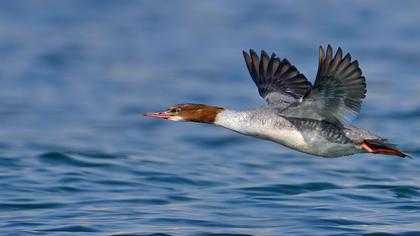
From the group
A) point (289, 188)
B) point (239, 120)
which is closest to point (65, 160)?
point (289, 188)

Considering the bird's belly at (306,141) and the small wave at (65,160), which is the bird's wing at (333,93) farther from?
the small wave at (65,160)

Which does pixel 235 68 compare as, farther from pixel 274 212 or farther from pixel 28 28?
pixel 274 212

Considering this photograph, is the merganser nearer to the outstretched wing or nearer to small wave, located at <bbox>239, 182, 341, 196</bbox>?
the outstretched wing

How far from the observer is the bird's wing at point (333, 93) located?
31.4 ft

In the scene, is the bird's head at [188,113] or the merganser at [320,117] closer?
the merganser at [320,117]

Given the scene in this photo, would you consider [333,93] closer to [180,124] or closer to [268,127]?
[268,127]

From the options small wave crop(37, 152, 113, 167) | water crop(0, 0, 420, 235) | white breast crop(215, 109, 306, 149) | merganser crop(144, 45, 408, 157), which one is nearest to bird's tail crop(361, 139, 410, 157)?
merganser crop(144, 45, 408, 157)

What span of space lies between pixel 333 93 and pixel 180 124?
21.0 feet

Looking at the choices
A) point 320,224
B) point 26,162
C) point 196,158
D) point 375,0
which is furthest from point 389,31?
point 320,224

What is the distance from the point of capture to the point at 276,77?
11562 millimetres

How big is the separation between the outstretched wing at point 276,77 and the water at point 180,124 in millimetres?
1117

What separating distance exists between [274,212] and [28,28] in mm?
11399

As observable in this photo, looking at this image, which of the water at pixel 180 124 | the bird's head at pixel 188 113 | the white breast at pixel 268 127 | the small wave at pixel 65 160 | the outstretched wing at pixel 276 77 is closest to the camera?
the white breast at pixel 268 127

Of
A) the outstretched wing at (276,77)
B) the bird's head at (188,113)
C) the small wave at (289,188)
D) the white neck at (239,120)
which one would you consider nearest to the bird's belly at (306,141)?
the white neck at (239,120)
